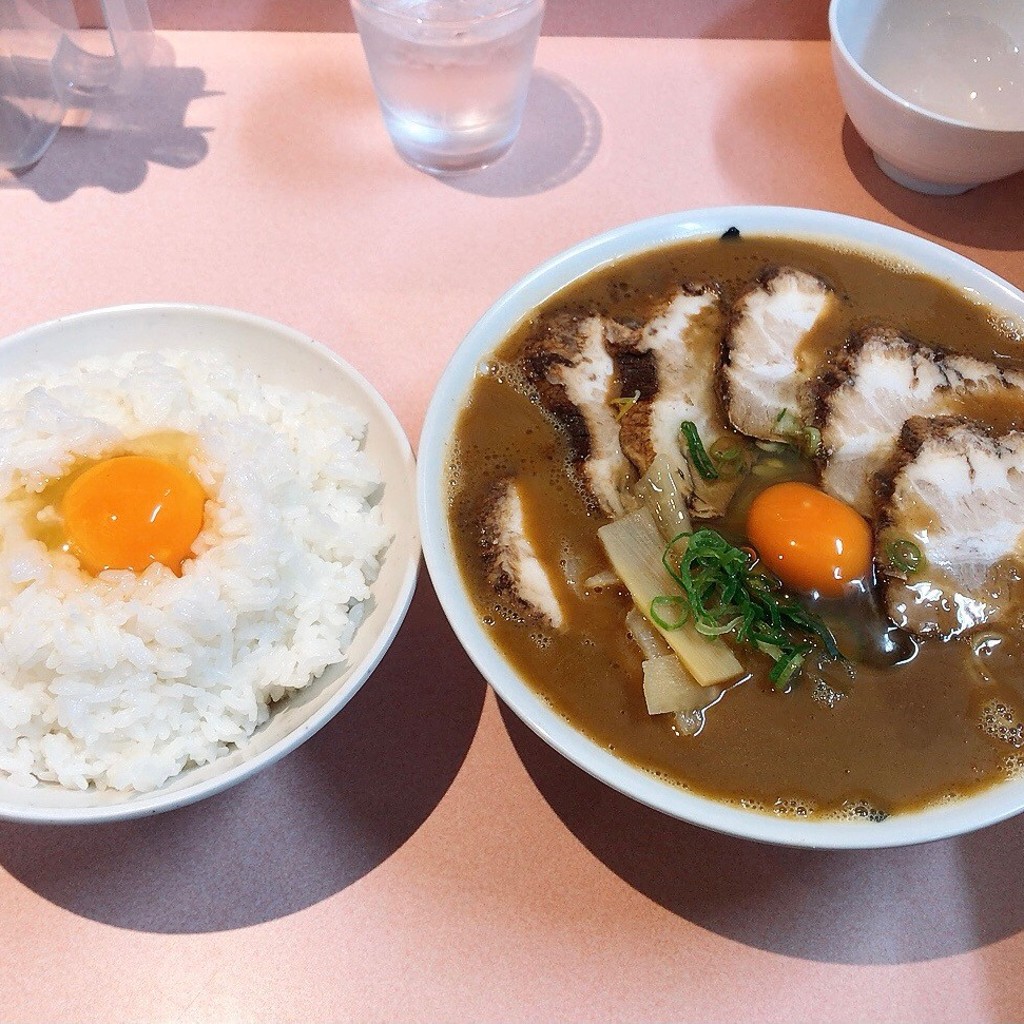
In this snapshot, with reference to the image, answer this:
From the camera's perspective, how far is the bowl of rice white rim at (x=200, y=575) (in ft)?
5.02

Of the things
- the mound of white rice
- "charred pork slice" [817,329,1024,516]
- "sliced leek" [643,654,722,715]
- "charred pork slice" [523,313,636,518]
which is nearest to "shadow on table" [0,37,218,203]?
the mound of white rice

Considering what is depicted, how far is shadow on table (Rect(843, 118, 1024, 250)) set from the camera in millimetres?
2479

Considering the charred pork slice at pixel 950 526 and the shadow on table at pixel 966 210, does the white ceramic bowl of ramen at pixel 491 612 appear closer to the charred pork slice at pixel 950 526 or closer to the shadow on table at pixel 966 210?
the charred pork slice at pixel 950 526

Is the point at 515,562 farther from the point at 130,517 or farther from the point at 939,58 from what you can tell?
the point at 939,58

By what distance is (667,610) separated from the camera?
5.12 ft

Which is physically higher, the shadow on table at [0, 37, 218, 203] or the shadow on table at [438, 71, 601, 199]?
the shadow on table at [0, 37, 218, 203]

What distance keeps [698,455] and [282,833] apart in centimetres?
109

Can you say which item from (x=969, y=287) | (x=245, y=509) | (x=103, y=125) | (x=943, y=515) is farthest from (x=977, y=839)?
(x=103, y=125)

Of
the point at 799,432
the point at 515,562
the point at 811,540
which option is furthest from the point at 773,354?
the point at 515,562

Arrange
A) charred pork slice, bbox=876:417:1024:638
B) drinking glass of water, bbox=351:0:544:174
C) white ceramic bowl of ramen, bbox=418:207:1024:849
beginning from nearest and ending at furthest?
white ceramic bowl of ramen, bbox=418:207:1024:849, charred pork slice, bbox=876:417:1024:638, drinking glass of water, bbox=351:0:544:174

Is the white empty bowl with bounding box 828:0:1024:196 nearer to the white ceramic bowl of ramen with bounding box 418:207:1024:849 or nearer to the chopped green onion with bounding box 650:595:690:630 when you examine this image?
the white ceramic bowl of ramen with bounding box 418:207:1024:849

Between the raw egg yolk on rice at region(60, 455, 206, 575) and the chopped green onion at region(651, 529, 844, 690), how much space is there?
35.9 inches

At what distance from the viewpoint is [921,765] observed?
1443mm

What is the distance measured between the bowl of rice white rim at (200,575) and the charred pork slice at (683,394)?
1.58 ft
